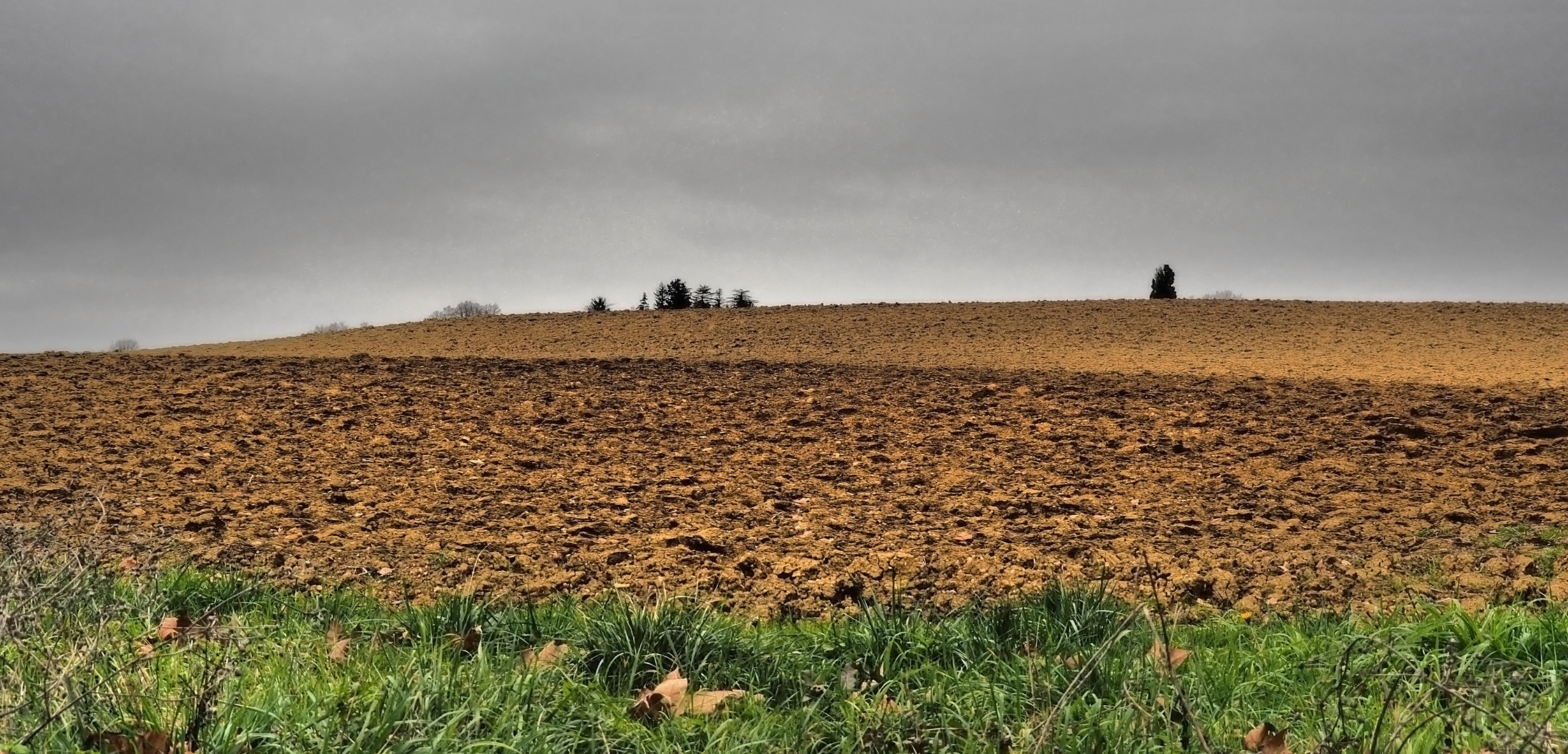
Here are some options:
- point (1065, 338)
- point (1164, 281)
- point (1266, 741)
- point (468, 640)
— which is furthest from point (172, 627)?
point (1164, 281)

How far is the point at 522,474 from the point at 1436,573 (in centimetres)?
606

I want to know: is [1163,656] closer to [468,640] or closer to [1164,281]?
[468,640]

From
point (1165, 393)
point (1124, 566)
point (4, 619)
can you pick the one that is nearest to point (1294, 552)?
point (1124, 566)

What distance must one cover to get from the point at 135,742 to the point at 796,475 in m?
5.70

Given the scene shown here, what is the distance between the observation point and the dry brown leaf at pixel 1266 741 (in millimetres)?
2971

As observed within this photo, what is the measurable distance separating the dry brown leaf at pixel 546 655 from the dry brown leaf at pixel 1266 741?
2.19 meters

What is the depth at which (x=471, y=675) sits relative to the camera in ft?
10.4

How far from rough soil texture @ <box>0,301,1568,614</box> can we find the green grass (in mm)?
906

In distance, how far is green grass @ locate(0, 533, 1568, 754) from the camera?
2744 mm

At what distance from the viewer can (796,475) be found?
8039 mm

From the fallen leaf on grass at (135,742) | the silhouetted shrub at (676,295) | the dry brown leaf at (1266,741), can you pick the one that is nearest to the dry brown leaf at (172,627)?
the fallen leaf on grass at (135,742)

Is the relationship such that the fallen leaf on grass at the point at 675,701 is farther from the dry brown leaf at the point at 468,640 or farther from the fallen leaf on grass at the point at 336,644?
the fallen leaf on grass at the point at 336,644

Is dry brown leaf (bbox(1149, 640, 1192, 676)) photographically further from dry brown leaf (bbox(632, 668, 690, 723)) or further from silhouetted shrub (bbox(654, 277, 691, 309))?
silhouetted shrub (bbox(654, 277, 691, 309))

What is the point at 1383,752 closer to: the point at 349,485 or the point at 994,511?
the point at 994,511
